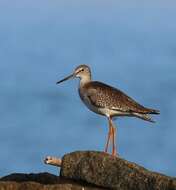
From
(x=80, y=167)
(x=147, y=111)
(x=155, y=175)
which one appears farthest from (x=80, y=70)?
(x=155, y=175)

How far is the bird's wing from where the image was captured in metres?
28.0

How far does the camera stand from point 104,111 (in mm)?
28203

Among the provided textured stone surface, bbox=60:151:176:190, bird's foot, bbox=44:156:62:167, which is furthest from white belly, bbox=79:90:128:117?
textured stone surface, bbox=60:151:176:190

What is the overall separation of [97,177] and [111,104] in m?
5.49

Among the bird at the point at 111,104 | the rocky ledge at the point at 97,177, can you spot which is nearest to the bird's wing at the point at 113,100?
the bird at the point at 111,104

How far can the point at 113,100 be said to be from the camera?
2812cm

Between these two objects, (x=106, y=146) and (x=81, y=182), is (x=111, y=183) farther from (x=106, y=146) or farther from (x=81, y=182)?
(x=106, y=146)

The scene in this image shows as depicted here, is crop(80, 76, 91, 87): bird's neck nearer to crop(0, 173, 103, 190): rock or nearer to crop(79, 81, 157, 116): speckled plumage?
crop(79, 81, 157, 116): speckled plumage

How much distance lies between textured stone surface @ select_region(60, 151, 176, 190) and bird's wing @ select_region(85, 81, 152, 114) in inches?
169

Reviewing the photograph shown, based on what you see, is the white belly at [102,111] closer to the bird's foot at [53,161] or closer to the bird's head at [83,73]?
the bird's head at [83,73]

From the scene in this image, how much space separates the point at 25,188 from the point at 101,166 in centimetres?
315

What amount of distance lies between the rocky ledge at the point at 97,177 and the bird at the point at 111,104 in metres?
4.03

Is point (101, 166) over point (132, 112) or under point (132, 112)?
under

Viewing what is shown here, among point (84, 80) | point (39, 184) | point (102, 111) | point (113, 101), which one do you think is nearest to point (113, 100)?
point (113, 101)
